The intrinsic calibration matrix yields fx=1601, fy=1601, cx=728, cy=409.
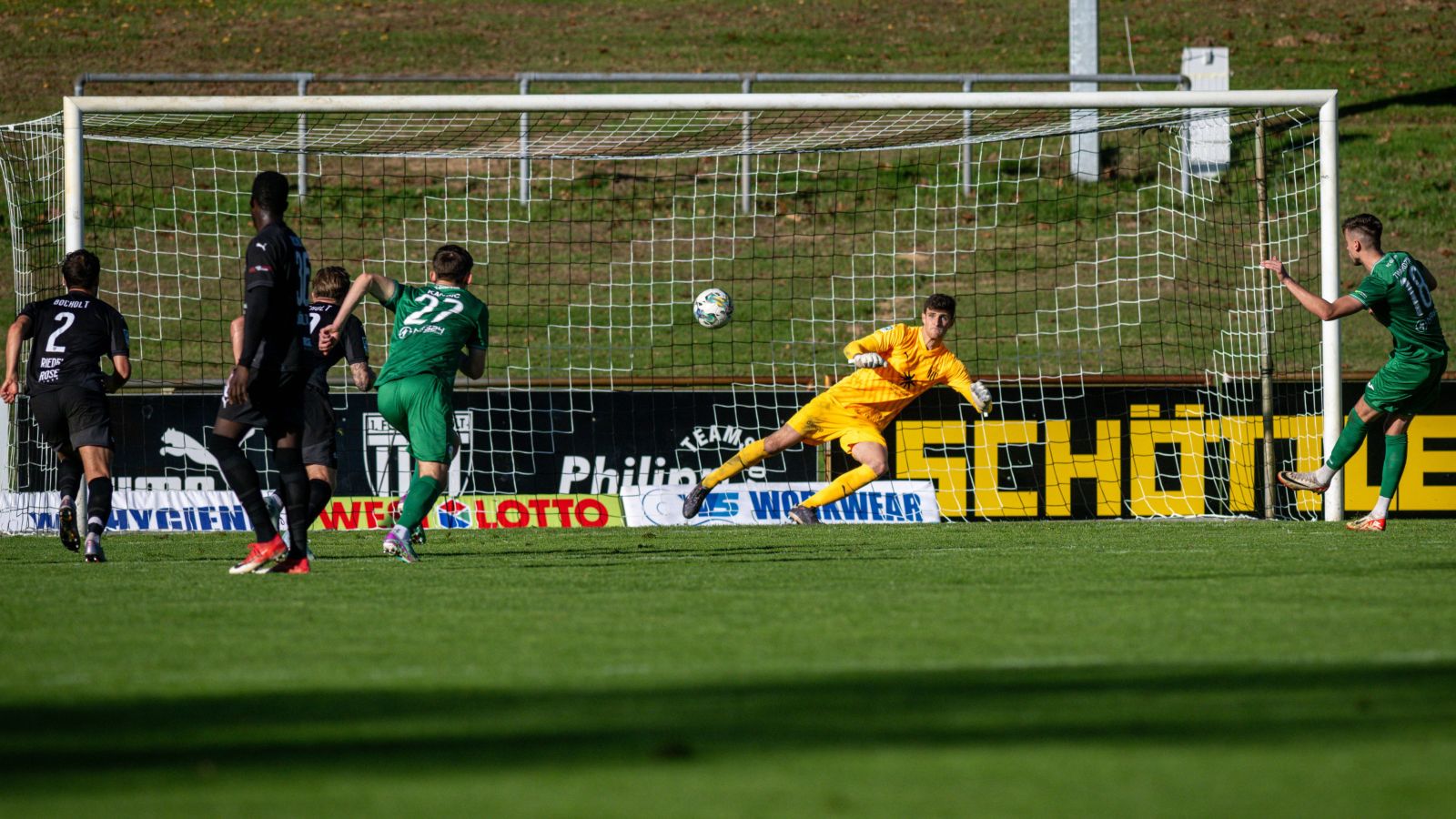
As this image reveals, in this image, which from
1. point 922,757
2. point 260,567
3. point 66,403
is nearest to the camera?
point 922,757

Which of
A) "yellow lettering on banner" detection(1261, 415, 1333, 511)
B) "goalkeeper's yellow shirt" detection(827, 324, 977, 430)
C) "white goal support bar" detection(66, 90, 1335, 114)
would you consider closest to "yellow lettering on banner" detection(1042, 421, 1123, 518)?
"yellow lettering on banner" detection(1261, 415, 1333, 511)

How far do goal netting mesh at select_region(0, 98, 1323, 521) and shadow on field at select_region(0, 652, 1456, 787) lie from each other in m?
7.56

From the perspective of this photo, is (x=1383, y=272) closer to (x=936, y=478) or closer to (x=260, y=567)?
(x=936, y=478)

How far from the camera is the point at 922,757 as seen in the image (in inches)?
132

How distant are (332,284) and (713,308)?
9.78ft

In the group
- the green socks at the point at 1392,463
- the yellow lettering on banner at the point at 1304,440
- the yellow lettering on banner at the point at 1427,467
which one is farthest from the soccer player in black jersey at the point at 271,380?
the yellow lettering on banner at the point at 1427,467

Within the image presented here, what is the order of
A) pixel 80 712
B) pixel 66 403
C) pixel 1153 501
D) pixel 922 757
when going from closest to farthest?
pixel 922 757, pixel 80 712, pixel 66 403, pixel 1153 501

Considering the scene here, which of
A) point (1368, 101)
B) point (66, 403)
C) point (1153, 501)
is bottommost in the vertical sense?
point (1153, 501)

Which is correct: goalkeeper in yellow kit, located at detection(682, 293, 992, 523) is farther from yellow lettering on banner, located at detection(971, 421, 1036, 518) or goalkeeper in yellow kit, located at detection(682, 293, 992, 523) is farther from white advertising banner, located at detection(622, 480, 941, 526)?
yellow lettering on banner, located at detection(971, 421, 1036, 518)

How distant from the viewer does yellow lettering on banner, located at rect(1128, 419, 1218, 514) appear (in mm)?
12641

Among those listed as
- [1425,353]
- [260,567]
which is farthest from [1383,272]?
[260,567]

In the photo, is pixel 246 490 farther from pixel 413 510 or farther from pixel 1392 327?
pixel 1392 327

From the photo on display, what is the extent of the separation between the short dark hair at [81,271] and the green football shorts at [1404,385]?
7.82 m

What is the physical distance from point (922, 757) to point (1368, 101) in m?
26.3
